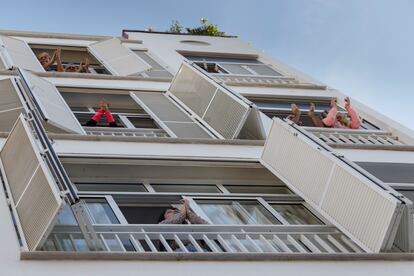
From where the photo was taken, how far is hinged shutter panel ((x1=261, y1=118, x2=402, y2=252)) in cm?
776

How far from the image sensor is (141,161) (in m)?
10.2

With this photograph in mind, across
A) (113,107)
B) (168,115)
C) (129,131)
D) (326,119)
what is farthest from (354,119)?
(113,107)

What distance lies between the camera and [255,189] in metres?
10.4

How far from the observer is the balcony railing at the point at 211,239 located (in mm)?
7477

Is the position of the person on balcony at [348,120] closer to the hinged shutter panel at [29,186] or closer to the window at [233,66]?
the window at [233,66]

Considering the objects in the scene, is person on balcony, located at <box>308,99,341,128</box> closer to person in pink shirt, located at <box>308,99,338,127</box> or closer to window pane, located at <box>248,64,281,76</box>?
person in pink shirt, located at <box>308,99,338,127</box>

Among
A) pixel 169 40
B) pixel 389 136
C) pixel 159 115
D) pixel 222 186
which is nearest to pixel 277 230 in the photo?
pixel 222 186

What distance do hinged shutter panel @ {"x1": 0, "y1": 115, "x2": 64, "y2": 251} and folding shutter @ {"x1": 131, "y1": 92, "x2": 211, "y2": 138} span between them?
3.72 m

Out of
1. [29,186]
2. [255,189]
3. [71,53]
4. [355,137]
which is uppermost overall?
[71,53]

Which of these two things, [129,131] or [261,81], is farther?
[261,81]

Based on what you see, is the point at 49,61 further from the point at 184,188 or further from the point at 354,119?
the point at 184,188

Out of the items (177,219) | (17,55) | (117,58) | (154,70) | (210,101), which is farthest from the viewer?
(117,58)

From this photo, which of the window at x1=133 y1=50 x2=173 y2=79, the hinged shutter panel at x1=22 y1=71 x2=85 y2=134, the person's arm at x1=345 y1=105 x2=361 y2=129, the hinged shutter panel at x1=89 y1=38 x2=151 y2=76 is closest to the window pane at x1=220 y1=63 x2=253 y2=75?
the window at x1=133 y1=50 x2=173 y2=79

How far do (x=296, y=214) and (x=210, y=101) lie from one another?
12.6ft
